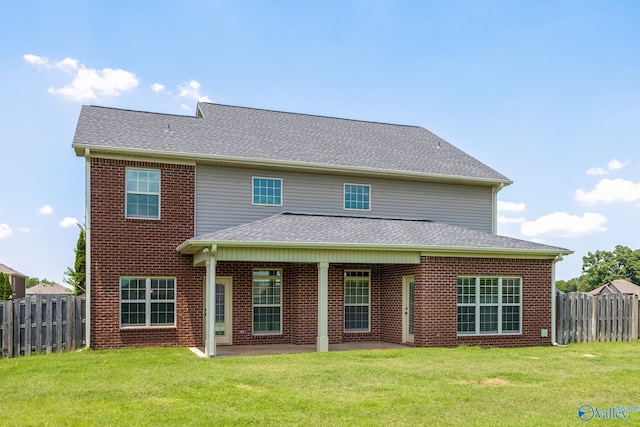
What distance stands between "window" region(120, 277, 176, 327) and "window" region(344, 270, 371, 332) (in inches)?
211

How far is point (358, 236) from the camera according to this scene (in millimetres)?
17828

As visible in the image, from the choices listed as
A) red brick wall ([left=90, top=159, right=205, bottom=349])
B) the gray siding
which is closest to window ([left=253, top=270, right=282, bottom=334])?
red brick wall ([left=90, top=159, right=205, bottom=349])

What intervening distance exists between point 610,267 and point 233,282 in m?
67.7

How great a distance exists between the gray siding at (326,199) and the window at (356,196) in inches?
5.7

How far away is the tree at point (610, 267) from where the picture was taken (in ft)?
240

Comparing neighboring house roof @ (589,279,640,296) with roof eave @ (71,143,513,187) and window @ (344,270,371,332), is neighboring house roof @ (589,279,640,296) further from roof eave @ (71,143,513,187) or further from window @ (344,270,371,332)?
window @ (344,270,371,332)

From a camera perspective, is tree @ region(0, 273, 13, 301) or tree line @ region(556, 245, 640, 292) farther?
tree line @ region(556, 245, 640, 292)

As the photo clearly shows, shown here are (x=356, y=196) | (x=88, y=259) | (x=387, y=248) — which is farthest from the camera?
(x=356, y=196)

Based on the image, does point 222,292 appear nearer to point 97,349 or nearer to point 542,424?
point 97,349

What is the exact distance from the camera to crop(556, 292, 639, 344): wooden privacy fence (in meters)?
20.3

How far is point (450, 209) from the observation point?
21.9 metres

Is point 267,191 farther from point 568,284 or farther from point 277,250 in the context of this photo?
point 568,284

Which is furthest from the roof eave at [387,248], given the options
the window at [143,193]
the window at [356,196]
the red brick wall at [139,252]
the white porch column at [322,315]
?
the window at [356,196]

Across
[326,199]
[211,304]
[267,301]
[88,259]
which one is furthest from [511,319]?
[88,259]
